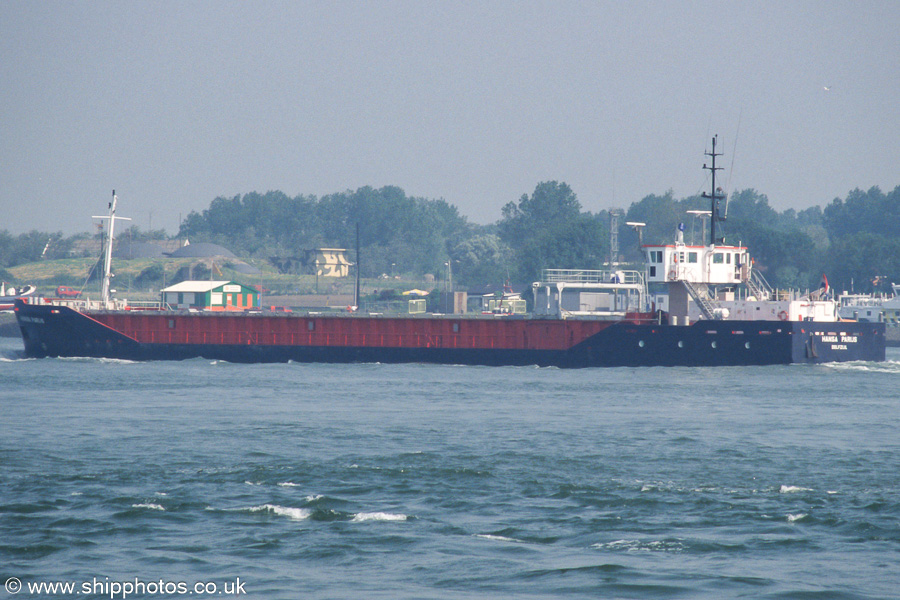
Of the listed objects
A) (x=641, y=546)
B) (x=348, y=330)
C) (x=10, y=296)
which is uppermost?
(x=10, y=296)

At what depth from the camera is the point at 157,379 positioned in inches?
1673

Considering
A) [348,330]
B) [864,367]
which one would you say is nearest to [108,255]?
[348,330]

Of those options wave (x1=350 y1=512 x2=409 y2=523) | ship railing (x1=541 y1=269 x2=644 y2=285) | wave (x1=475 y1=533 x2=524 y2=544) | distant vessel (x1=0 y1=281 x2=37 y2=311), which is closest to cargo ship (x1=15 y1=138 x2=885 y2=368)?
ship railing (x1=541 y1=269 x2=644 y2=285)

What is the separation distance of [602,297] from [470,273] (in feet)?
172

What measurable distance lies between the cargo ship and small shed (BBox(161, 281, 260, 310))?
2278cm

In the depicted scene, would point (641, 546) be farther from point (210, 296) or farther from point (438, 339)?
point (210, 296)

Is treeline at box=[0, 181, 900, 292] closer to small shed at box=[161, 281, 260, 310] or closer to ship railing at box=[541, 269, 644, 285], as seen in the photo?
ship railing at box=[541, 269, 644, 285]

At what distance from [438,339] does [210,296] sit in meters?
35.5

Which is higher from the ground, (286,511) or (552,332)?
(552,332)

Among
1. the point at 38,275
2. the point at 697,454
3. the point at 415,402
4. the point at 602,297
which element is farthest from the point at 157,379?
the point at 38,275

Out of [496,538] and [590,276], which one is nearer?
[496,538]

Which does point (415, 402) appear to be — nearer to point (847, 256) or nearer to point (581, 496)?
point (581, 496)

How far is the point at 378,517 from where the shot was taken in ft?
57.1

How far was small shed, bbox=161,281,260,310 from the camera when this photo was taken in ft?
267
